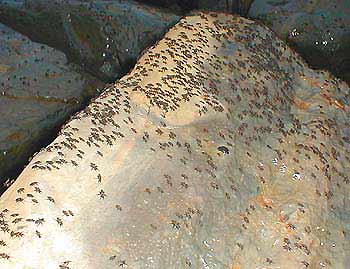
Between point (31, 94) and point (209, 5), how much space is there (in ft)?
8.59

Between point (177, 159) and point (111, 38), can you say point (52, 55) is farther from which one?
point (177, 159)

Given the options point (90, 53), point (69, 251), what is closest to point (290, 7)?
point (90, 53)

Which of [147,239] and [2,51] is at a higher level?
[2,51]

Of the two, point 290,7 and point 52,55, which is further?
point 290,7

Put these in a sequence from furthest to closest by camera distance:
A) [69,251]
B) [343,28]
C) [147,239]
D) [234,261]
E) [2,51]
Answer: [343,28], [2,51], [234,261], [147,239], [69,251]

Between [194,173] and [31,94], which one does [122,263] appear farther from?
[31,94]

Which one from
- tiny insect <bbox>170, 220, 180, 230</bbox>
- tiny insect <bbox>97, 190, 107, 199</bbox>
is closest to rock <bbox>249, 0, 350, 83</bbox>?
tiny insect <bbox>170, 220, 180, 230</bbox>

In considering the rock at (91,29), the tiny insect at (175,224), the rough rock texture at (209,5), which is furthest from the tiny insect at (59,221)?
the rough rock texture at (209,5)

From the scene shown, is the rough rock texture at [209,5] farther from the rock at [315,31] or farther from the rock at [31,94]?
the rock at [31,94]

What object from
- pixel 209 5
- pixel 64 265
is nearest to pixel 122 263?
pixel 64 265

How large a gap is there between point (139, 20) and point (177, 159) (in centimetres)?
167

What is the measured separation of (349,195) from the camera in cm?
437

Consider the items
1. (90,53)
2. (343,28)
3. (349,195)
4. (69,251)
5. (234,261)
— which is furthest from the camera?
(343,28)

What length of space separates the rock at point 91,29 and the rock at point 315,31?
1.51 metres
